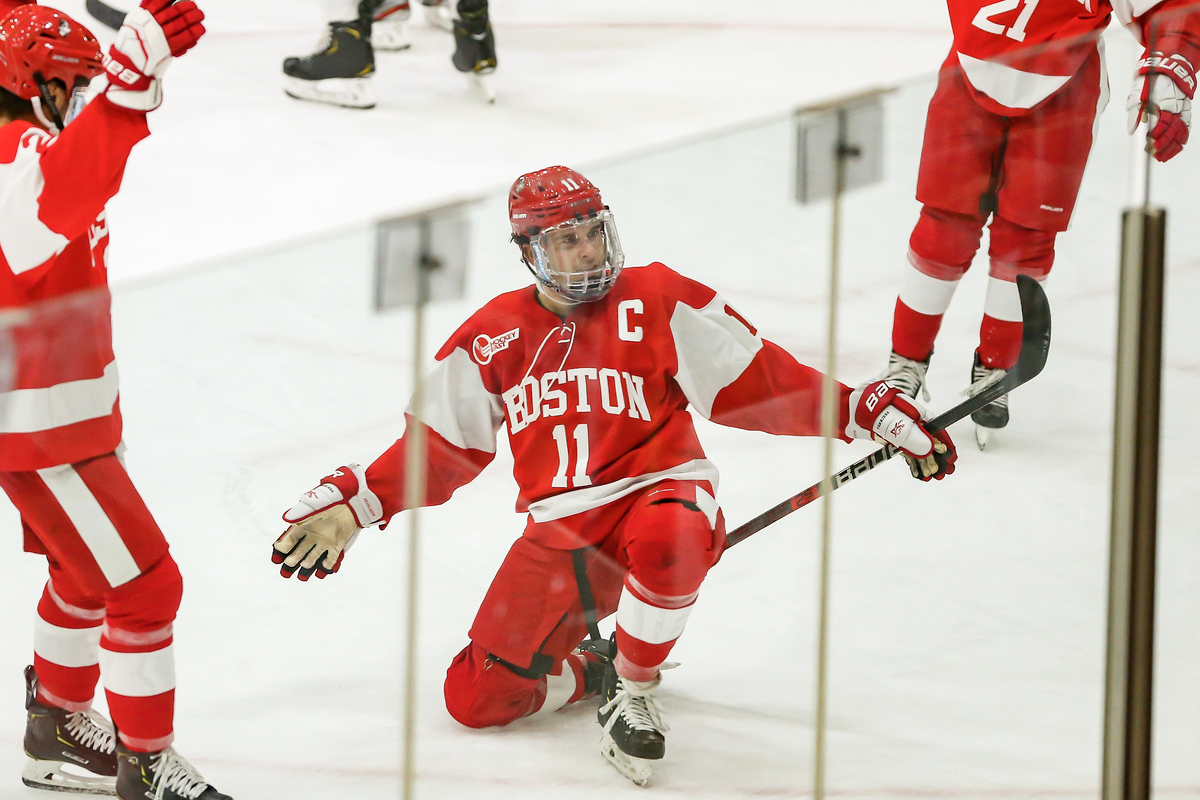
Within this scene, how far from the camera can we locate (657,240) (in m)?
1.62

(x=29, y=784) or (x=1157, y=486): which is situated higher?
(x=1157, y=486)

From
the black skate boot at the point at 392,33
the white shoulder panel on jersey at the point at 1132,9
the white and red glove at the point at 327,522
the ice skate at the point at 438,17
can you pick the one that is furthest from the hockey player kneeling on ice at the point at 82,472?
the ice skate at the point at 438,17

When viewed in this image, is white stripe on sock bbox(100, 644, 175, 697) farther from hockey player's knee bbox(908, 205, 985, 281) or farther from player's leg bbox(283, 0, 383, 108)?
player's leg bbox(283, 0, 383, 108)

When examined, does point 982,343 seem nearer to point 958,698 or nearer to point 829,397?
point 829,397

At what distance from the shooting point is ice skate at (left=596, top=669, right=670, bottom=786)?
A: 1.52 m

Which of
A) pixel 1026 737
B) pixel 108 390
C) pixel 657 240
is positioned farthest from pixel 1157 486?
pixel 108 390

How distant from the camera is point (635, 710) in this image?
62.3 inches

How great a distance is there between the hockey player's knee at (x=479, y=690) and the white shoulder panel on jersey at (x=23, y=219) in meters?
0.63

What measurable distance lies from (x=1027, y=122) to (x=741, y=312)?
0.37 meters

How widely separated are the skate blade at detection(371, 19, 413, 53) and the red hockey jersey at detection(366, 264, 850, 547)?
154 inches

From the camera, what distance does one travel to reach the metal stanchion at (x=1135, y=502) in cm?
133

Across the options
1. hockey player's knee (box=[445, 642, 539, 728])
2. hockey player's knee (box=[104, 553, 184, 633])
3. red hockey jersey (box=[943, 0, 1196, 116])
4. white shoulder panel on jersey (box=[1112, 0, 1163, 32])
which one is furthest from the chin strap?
white shoulder panel on jersey (box=[1112, 0, 1163, 32])

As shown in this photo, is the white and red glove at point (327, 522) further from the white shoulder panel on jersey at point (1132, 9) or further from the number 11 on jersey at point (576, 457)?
the white shoulder panel on jersey at point (1132, 9)

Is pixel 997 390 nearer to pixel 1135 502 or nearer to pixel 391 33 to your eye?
pixel 1135 502
